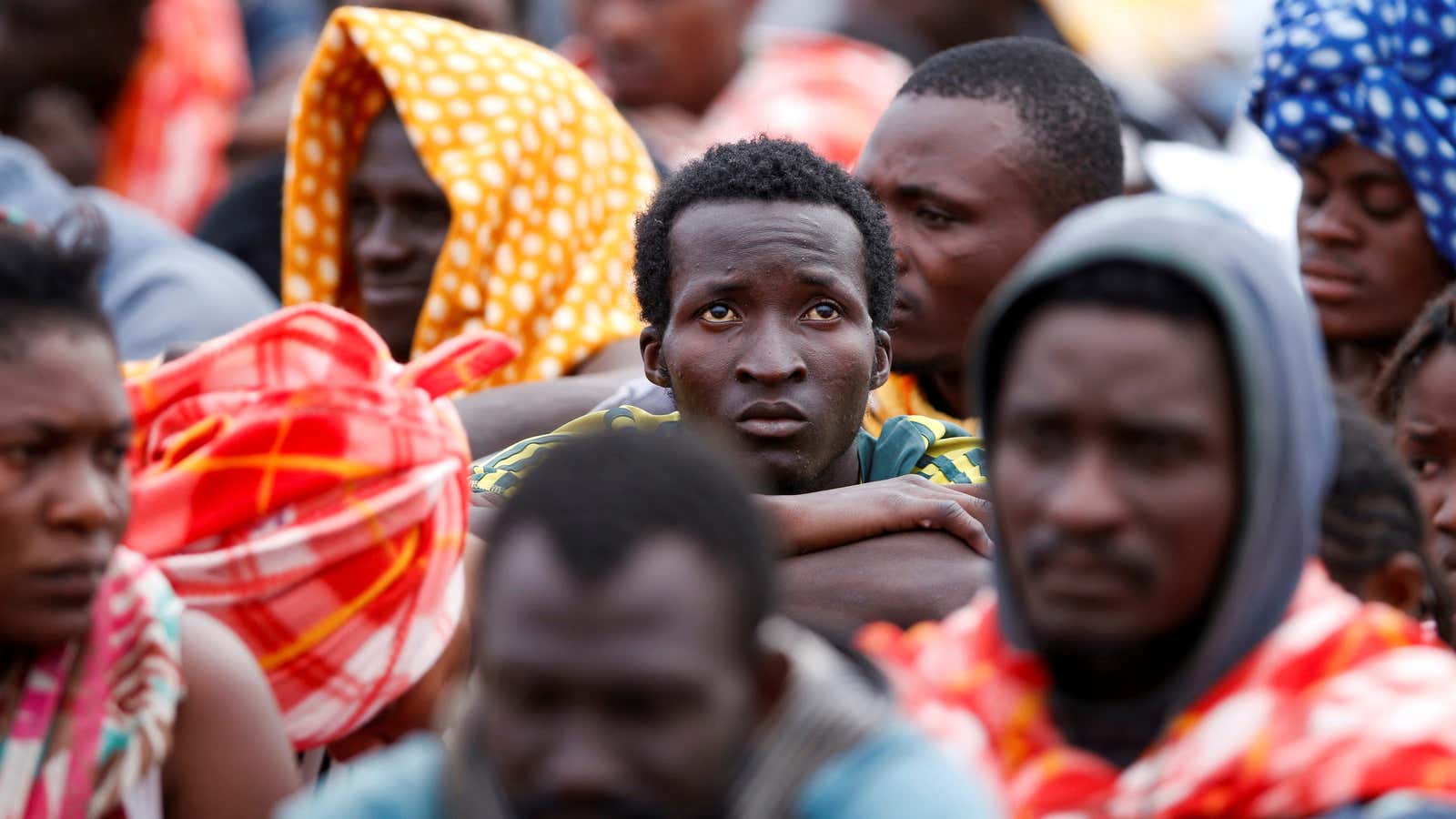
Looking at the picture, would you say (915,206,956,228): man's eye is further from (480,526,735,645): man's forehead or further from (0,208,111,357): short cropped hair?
(480,526,735,645): man's forehead

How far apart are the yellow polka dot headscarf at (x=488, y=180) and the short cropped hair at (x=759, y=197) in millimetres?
1035

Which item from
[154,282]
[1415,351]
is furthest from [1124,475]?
[154,282]

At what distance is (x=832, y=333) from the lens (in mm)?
4031

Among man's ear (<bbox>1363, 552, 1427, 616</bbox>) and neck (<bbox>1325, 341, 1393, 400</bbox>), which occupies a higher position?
man's ear (<bbox>1363, 552, 1427, 616</bbox>)

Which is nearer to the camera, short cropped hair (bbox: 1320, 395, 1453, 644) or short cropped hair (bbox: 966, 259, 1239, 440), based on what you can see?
short cropped hair (bbox: 966, 259, 1239, 440)

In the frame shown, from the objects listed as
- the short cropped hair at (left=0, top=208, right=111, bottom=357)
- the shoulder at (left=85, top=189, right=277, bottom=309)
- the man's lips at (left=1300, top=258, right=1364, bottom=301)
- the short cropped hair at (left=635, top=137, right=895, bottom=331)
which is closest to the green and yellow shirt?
the short cropped hair at (left=635, top=137, right=895, bottom=331)

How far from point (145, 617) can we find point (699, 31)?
527 centimetres

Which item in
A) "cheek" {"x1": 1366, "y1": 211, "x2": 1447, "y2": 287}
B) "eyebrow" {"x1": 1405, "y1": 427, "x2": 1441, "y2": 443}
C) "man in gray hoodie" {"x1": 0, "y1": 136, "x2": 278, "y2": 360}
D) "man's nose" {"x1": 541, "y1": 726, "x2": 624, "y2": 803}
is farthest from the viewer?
"man in gray hoodie" {"x1": 0, "y1": 136, "x2": 278, "y2": 360}

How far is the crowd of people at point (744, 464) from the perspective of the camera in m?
2.32

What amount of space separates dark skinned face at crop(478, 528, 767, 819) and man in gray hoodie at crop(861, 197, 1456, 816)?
48 centimetres

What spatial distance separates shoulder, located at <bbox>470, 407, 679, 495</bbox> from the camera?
4.07 metres

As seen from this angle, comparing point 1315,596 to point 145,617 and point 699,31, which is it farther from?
point 699,31

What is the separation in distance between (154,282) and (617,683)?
4.09 meters

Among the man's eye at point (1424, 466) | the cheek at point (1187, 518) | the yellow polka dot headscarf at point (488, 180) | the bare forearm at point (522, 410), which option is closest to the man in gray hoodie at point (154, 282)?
the yellow polka dot headscarf at point (488, 180)
